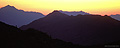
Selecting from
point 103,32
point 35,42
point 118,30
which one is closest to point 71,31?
point 103,32

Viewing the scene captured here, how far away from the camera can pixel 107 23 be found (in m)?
95.9

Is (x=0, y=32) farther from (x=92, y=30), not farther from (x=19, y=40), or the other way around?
(x=92, y=30)

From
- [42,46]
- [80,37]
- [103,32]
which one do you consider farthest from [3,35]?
[103,32]

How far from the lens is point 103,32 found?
262ft

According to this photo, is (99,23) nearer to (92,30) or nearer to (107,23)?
(107,23)

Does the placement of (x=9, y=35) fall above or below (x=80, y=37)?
above

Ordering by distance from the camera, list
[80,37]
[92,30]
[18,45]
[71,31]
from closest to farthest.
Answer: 1. [18,45]
2. [80,37]
3. [92,30]
4. [71,31]

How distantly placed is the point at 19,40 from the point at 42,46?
4126 millimetres

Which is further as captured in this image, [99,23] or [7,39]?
[99,23]

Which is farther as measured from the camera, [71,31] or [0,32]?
[71,31]

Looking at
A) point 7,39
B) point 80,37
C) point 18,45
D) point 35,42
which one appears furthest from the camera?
point 80,37

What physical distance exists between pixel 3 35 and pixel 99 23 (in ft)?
270

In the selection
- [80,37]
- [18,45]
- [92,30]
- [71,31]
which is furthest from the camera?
[71,31]

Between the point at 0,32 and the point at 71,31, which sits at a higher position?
the point at 0,32
